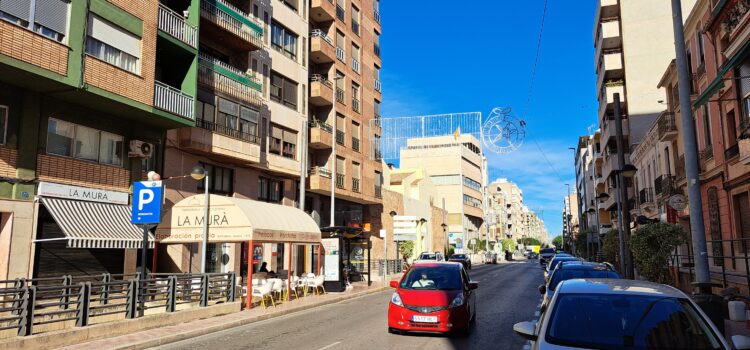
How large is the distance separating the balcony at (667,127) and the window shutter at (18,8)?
2627 centimetres

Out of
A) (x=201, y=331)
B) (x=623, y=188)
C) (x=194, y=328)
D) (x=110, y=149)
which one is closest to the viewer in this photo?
(x=201, y=331)

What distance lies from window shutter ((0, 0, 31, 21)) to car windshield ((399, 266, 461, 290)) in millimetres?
12620

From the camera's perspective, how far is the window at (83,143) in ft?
53.8

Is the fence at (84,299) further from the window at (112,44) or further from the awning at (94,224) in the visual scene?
the window at (112,44)

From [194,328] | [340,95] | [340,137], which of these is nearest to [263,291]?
[194,328]

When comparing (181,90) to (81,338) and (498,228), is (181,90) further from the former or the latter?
(498,228)

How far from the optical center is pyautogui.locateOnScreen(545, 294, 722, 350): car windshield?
462cm

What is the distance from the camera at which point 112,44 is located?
17.5 m

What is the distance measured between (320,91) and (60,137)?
18.2 meters

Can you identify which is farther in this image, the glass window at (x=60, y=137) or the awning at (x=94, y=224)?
the glass window at (x=60, y=137)

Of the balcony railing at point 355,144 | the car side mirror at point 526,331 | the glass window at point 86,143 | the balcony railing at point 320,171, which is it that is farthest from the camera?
the balcony railing at point 355,144

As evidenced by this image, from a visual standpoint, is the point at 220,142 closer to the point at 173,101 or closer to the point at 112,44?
the point at 173,101

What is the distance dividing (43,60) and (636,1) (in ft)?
140

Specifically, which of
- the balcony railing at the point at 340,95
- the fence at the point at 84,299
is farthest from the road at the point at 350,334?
the balcony railing at the point at 340,95
